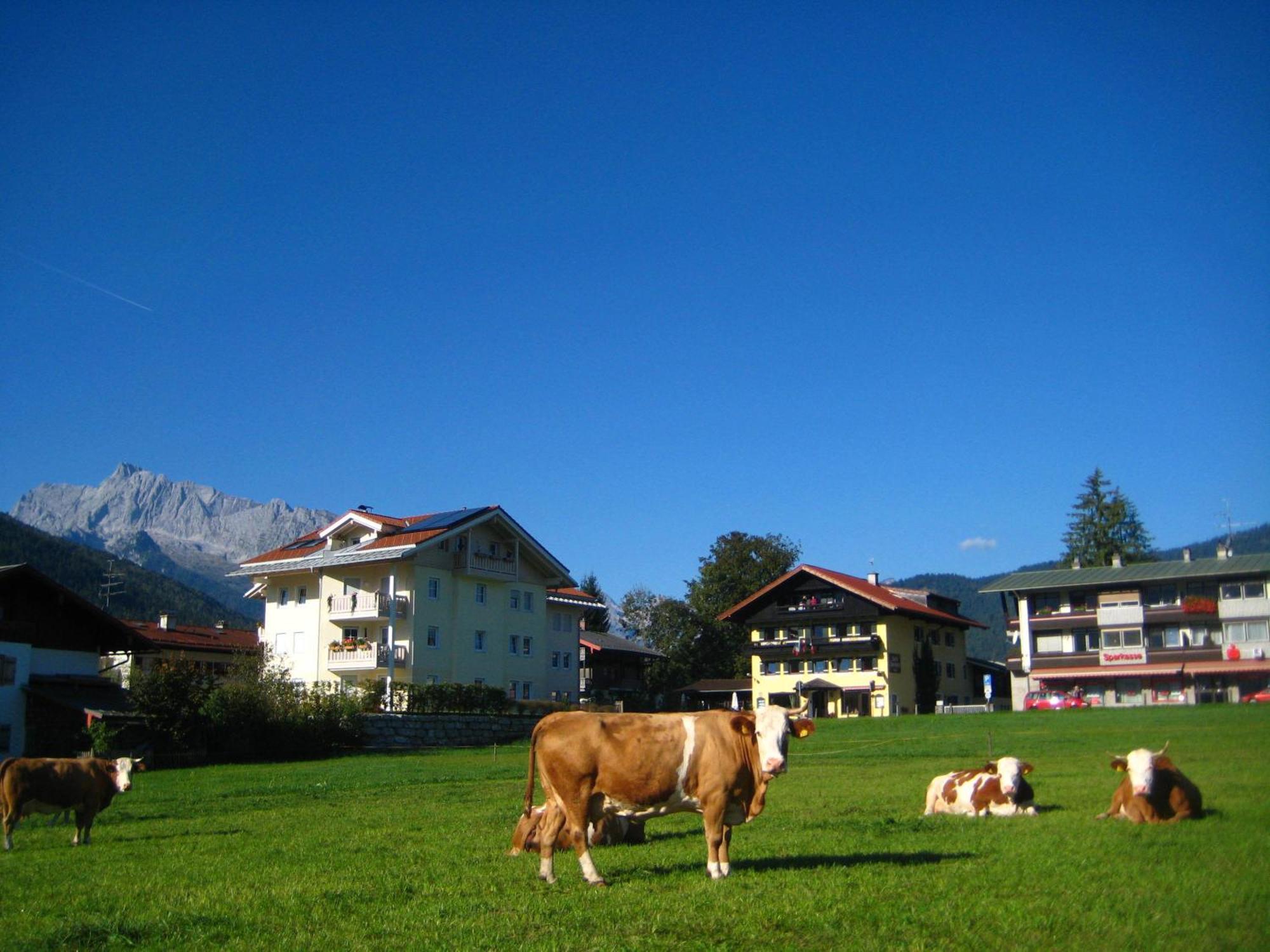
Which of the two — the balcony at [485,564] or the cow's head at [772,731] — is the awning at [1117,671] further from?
the balcony at [485,564]

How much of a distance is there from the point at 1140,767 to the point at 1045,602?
4.62 ft

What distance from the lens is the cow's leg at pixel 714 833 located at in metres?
9.59

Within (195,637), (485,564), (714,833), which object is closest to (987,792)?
(714,833)

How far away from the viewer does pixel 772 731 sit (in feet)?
32.1

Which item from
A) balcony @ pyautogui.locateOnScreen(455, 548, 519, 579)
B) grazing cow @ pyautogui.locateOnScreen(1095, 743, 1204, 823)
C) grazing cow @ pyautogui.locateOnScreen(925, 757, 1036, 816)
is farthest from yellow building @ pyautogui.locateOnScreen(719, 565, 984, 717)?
grazing cow @ pyautogui.locateOnScreen(1095, 743, 1204, 823)

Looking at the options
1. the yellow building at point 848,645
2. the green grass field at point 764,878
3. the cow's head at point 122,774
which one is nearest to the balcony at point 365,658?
the yellow building at point 848,645

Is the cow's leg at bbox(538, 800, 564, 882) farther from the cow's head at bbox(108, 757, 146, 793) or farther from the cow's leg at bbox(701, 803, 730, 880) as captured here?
the cow's head at bbox(108, 757, 146, 793)

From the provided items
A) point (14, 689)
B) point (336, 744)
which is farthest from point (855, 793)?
point (14, 689)

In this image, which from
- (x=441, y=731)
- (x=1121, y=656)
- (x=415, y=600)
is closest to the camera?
(x=1121, y=656)

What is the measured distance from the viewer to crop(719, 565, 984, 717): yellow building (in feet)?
229

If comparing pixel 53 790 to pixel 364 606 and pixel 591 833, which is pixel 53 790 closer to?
pixel 591 833

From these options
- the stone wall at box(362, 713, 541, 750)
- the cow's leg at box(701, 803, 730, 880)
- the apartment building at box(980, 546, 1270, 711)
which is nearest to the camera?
the apartment building at box(980, 546, 1270, 711)

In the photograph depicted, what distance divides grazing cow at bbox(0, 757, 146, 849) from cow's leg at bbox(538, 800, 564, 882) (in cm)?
844

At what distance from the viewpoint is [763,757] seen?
9.77 metres
